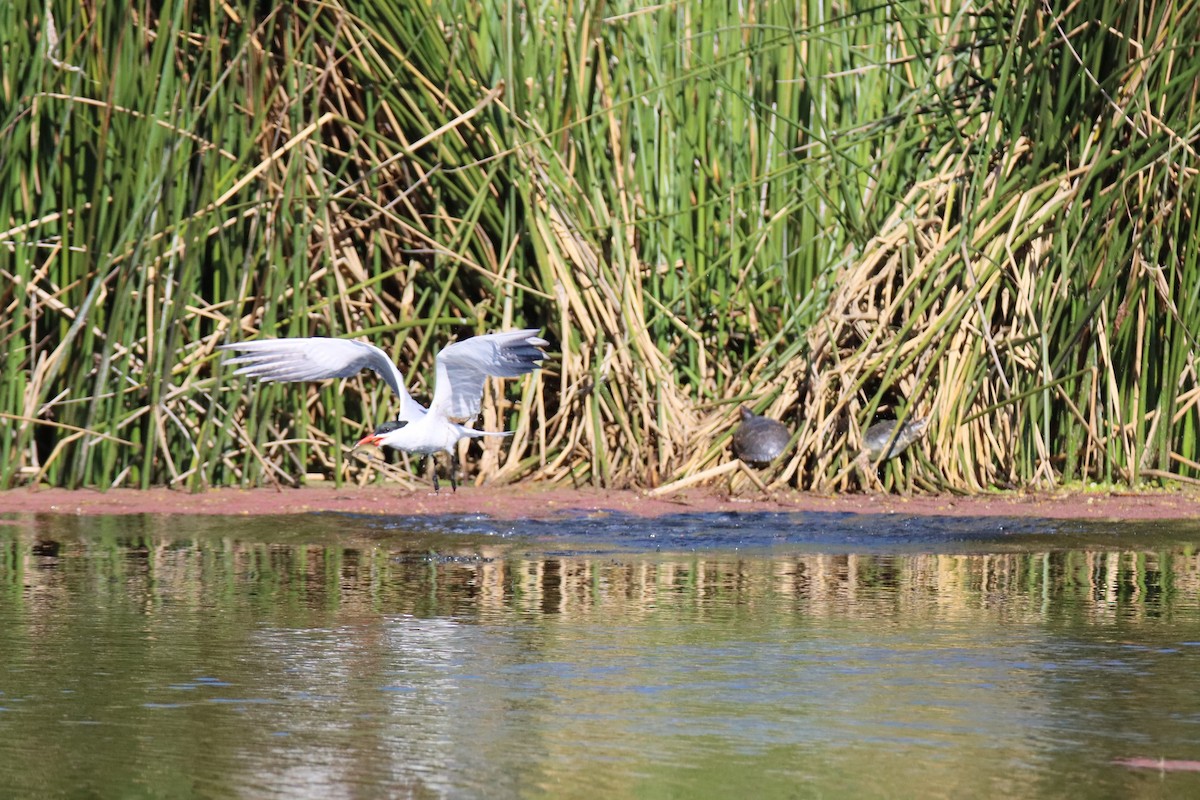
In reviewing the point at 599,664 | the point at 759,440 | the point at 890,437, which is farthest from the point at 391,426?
the point at 599,664

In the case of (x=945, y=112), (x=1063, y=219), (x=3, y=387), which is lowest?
(x=3, y=387)

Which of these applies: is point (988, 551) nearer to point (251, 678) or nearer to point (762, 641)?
point (762, 641)

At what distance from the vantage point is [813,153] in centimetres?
866

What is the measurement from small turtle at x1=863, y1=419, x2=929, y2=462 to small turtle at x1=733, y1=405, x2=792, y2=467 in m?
0.33

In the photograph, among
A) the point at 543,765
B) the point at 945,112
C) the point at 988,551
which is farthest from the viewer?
the point at 945,112

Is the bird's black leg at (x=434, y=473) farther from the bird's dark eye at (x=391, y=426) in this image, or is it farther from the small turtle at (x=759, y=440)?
the small turtle at (x=759, y=440)

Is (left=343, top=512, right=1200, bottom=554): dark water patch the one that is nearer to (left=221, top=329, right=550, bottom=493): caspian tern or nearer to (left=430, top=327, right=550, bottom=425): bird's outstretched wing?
(left=221, top=329, right=550, bottom=493): caspian tern

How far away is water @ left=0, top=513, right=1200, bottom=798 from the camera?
10.7ft

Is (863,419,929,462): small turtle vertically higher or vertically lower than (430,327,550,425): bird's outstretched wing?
lower

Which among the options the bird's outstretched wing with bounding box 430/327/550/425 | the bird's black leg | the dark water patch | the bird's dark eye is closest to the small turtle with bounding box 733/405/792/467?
the dark water patch

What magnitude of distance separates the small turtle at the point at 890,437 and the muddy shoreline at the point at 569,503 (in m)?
0.20

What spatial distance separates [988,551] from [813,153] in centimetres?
293

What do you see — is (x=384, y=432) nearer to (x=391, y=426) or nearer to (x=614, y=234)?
(x=391, y=426)

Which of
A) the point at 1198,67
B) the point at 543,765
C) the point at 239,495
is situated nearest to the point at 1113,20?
the point at 1198,67
